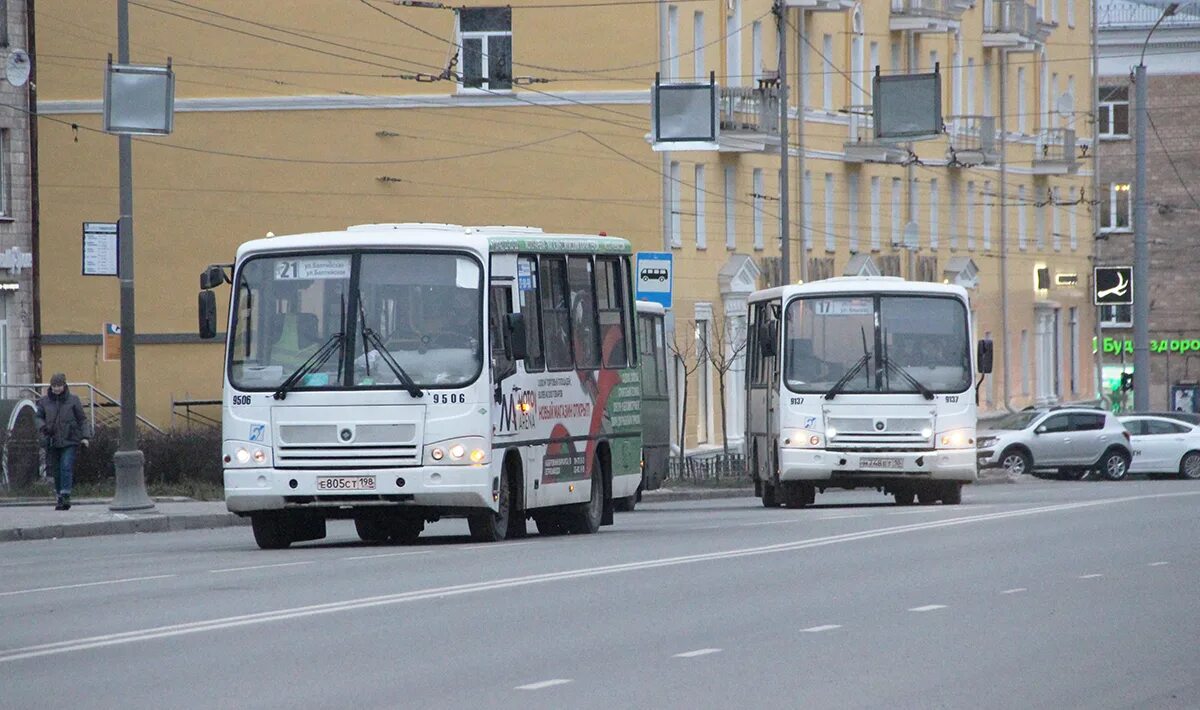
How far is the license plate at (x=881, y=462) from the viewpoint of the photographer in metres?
29.0

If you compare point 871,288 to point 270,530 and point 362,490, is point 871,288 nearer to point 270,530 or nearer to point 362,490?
point 270,530

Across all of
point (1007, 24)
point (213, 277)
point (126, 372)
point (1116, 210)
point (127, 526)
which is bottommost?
point (127, 526)

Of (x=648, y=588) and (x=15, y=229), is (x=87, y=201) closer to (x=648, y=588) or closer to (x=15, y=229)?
(x=15, y=229)

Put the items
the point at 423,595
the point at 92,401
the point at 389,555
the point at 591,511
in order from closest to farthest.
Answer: the point at 423,595, the point at 389,555, the point at 591,511, the point at 92,401

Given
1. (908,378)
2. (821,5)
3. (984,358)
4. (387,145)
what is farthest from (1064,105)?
(908,378)

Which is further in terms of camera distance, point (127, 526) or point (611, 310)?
point (127, 526)

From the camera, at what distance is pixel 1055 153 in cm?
7606

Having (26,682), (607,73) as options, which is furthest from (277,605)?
(607,73)

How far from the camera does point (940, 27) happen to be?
6662cm

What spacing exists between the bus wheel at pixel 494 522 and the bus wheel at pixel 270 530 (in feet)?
5.71

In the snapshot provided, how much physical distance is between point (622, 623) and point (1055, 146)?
213 feet

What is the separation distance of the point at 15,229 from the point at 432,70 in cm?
1325

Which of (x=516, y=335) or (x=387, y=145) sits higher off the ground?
(x=387, y=145)

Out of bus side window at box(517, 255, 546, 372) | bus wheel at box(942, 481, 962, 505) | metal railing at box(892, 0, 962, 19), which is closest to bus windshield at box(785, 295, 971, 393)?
bus wheel at box(942, 481, 962, 505)
